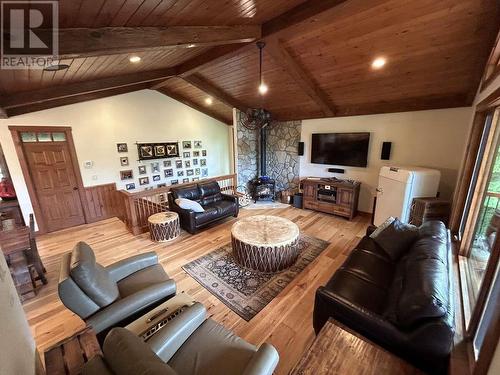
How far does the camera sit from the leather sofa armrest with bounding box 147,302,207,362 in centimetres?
136

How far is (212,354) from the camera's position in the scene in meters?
1.46

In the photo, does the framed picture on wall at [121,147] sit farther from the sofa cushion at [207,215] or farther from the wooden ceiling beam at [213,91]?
the sofa cushion at [207,215]

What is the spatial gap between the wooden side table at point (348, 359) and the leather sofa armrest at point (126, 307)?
1.27m

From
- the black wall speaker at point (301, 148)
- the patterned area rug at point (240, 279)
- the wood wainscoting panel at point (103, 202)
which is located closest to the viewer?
the patterned area rug at point (240, 279)

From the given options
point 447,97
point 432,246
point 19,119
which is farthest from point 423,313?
point 19,119

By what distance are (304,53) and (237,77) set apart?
1.71m

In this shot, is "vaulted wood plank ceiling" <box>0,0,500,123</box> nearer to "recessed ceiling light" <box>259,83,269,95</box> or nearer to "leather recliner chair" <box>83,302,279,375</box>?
"recessed ceiling light" <box>259,83,269,95</box>

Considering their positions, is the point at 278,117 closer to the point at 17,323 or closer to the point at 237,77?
the point at 237,77

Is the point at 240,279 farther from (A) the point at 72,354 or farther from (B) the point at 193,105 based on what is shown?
(B) the point at 193,105

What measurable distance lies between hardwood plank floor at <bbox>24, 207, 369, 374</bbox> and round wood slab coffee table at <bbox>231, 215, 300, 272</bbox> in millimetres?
349

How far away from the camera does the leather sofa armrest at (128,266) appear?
2.25 m

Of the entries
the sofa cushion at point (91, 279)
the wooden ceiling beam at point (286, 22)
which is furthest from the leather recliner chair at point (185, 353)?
the wooden ceiling beam at point (286, 22)

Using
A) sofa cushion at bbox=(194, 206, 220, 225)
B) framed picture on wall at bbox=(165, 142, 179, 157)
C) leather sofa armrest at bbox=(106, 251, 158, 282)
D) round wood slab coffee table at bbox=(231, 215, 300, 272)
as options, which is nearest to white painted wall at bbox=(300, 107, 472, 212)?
round wood slab coffee table at bbox=(231, 215, 300, 272)

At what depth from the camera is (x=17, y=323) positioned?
1236 mm
